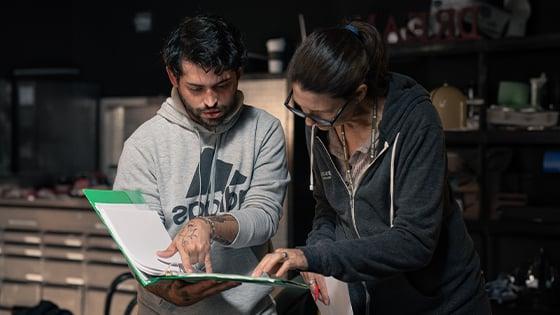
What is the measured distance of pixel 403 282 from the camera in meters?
1.79

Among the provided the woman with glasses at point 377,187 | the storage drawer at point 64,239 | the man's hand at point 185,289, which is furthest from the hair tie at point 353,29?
the storage drawer at point 64,239

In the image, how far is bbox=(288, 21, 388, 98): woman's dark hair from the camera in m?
1.62

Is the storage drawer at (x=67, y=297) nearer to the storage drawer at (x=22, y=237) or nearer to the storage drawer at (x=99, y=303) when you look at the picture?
the storage drawer at (x=99, y=303)

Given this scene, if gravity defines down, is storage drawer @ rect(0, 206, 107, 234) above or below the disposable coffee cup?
below

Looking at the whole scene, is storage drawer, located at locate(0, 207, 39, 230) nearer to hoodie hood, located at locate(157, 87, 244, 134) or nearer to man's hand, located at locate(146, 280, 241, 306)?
hoodie hood, located at locate(157, 87, 244, 134)

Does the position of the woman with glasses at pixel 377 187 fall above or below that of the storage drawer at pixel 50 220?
above

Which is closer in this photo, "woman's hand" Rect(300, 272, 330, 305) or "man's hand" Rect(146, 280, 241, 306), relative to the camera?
"man's hand" Rect(146, 280, 241, 306)

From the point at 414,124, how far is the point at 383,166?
118mm

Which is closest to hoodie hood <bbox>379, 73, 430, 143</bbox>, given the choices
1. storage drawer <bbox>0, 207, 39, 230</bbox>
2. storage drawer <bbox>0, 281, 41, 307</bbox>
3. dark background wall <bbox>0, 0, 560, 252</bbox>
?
dark background wall <bbox>0, 0, 560, 252</bbox>

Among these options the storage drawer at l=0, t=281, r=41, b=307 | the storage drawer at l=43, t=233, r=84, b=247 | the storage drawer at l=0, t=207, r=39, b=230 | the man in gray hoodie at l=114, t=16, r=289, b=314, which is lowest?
the storage drawer at l=0, t=281, r=41, b=307

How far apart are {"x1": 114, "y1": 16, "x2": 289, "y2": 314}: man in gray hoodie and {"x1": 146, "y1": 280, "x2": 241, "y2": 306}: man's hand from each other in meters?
0.10

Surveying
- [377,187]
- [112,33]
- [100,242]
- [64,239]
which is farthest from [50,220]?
[377,187]

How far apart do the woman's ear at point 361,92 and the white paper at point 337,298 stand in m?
0.45

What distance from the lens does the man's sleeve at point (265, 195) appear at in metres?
1.84
